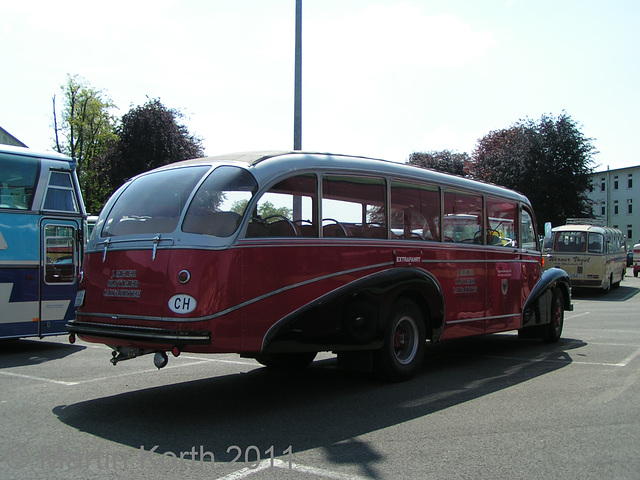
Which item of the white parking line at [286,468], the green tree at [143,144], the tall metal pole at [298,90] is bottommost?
the white parking line at [286,468]

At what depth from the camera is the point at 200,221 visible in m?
5.97

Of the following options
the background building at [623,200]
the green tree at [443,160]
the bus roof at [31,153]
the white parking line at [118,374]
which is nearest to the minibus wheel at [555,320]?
the white parking line at [118,374]

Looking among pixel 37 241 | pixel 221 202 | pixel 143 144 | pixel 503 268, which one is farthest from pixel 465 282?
pixel 143 144

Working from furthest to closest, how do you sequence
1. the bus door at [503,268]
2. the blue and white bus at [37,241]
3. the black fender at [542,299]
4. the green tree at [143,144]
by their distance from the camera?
the green tree at [143,144], the blue and white bus at [37,241], the black fender at [542,299], the bus door at [503,268]

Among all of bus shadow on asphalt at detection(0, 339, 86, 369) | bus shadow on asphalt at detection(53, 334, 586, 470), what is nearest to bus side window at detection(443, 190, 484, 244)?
bus shadow on asphalt at detection(53, 334, 586, 470)

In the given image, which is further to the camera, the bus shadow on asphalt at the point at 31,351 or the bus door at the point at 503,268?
the bus shadow on asphalt at the point at 31,351

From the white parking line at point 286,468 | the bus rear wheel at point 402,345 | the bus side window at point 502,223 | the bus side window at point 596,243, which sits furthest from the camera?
the bus side window at point 596,243

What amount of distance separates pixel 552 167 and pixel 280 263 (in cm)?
4315

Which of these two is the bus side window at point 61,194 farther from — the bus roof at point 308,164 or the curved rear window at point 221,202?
the curved rear window at point 221,202

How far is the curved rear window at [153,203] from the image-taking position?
6.18 metres

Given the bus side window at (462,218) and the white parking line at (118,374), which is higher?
the bus side window at (462,218)

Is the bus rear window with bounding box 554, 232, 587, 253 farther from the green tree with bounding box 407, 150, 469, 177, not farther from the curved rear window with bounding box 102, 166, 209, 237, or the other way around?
the green tree with bounding box 407, 150, 469, 177

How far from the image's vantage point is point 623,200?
8394cm

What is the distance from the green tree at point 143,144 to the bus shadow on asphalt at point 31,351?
26.4m
